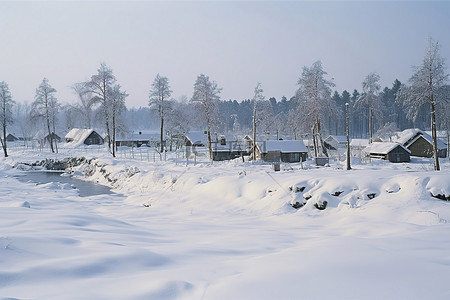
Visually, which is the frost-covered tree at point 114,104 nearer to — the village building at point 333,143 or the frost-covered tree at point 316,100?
the frost-covered tree at point 316,100

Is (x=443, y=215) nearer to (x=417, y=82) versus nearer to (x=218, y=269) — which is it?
(x=218, y=269)

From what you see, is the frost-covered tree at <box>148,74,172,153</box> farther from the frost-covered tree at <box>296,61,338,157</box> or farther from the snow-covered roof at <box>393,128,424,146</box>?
the snow-covered roof at <box>393,128,424,146</box>

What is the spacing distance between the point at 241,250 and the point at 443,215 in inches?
330

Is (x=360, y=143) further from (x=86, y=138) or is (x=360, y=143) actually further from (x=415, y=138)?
(x=86, y=138)

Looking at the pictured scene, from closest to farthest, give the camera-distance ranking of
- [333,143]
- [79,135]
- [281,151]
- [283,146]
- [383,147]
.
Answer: [281,151] < [283,146] < [383,147] < [79,135] < [333,143]

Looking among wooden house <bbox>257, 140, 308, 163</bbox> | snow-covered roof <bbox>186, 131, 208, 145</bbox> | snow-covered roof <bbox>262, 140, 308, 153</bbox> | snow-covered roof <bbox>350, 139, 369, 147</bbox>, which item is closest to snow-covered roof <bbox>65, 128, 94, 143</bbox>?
snow-covered roof <bbox>186, 131, 208, 145</bbox>

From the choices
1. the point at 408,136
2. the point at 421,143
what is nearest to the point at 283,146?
the point at 408,136

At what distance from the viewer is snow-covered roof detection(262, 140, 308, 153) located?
36625mm

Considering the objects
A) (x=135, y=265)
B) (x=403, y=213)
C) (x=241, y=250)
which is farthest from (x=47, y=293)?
(x=403, y=213)

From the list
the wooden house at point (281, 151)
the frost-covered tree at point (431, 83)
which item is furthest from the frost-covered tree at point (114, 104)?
the frost-covered tree at point (431, 83)

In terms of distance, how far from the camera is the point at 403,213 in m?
11.2

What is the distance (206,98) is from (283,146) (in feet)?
37.3

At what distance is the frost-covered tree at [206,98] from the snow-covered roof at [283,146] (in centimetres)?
715

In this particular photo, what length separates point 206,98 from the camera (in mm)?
35000
